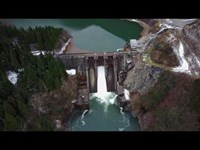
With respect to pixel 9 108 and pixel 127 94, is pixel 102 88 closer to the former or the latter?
pixel 127 94

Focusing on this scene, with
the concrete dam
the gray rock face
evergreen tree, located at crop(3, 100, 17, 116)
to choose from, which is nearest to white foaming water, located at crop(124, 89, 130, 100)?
the gray rock face

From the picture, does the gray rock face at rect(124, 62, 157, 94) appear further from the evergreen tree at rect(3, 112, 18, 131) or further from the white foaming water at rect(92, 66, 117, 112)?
the evergreen tree at rect(3, 112, 18, 131)

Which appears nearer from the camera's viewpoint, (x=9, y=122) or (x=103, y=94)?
(x=9, y=122)

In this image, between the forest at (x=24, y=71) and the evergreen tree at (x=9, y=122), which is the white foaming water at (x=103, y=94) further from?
the evergreen tree at (x=9, y=122)

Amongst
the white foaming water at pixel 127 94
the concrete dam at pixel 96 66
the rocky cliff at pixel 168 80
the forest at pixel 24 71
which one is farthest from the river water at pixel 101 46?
the forest at pixel 24 71

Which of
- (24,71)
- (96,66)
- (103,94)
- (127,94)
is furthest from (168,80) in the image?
(24,71)

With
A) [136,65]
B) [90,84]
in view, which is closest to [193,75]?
[136,65]

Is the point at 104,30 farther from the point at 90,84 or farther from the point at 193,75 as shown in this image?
the point at 193,75
